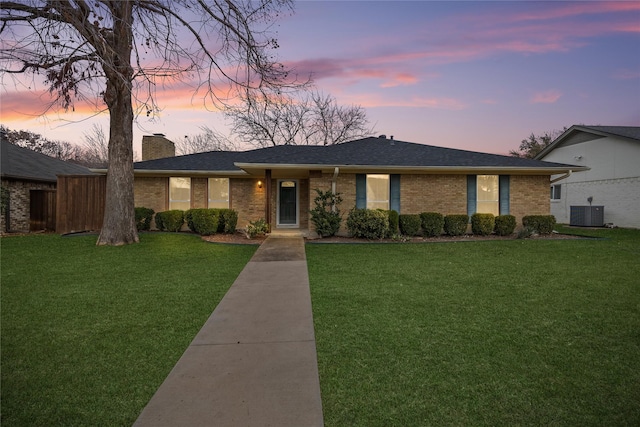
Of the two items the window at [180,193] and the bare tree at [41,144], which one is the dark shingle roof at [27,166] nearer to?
the window at [180,193]

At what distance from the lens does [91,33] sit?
5.95 metres

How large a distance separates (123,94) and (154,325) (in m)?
9.12

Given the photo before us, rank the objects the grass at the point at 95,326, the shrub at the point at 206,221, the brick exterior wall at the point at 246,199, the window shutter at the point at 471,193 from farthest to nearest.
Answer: the brick exterior wall at the point at 246,199, the window shutter at the point at 471,193, the shrub at the point at 206,221, the grass at the point at 95,326

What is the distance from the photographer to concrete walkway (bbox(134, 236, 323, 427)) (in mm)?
2354

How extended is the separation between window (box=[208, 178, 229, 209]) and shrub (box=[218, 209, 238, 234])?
6.64 ft

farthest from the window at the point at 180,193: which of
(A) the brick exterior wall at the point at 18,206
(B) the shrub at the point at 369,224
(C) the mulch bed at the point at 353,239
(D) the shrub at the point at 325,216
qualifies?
(B) the shrub at the point at 369,224

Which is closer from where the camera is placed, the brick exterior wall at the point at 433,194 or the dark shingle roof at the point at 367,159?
the dark shingle roof at the point at 367,159

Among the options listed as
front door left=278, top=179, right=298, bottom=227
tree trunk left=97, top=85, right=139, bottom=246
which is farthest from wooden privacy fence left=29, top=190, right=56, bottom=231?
front door left=278, top=179, right=298, bottom=227

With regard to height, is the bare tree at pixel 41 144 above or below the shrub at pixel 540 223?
above

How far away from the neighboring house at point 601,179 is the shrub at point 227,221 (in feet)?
52.1

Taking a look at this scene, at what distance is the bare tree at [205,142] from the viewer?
122ft

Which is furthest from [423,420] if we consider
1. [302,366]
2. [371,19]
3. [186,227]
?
[186,227]

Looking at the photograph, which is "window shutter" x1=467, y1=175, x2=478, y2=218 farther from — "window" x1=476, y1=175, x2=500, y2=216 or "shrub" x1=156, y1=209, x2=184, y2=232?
"shrub" x1=156, y1=209, x2=184, y2=232

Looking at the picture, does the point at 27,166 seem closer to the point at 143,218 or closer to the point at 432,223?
the point at 143,218
